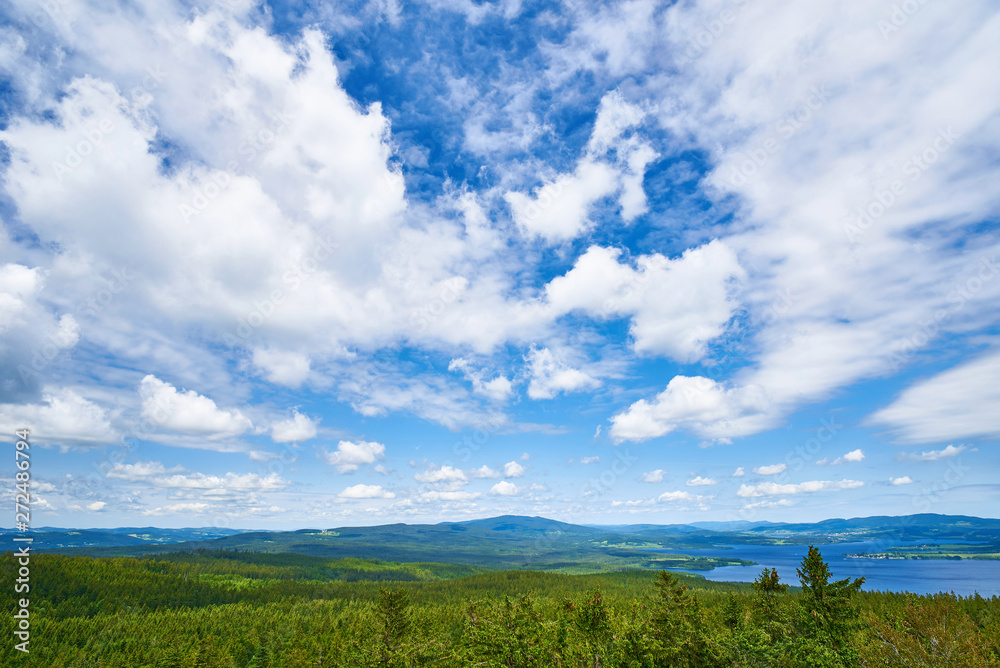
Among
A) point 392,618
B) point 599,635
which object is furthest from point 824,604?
point 392,618

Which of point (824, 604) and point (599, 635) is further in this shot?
point (824, 604)

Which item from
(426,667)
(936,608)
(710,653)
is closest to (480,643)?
(426,667)

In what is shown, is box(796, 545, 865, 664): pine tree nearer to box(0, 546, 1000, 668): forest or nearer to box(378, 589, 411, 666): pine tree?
box(0, 546, 1000, 668): forest

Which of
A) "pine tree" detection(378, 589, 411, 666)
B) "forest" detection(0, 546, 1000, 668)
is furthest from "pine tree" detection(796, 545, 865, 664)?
"pine tree" detection(378, 589, 411, 666)

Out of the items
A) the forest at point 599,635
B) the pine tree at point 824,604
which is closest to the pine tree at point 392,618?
the forest at point 599,635

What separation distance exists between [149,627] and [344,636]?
8795 centimetres

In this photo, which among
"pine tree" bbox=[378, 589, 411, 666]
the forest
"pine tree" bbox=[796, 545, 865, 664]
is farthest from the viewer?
"pine tree" bbox=[378, 589, 411, 666]

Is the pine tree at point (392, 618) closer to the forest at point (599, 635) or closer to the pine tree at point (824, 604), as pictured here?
the forest at point (599, 635)

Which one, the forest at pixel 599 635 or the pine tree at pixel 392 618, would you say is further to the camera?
the pine tree at pixel 392 618

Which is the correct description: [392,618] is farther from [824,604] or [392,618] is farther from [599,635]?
[824,604]

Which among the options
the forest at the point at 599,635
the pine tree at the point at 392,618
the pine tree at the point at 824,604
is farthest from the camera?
the pine tree at the point at 392,618

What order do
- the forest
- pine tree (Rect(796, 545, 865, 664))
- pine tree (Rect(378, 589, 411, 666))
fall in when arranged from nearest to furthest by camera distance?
the forest < pine tree (Rect(796, 545, 865, 664)) < pine tree (Rect(378, 589, 411, 666))

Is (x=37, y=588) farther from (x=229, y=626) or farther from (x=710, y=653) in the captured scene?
(x=710, y=653)

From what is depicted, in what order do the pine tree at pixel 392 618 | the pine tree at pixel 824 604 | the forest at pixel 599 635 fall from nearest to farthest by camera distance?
the forest at pixel 599 635
the pine tree at pixel 824 604
the pine tree at pixel 392 618
